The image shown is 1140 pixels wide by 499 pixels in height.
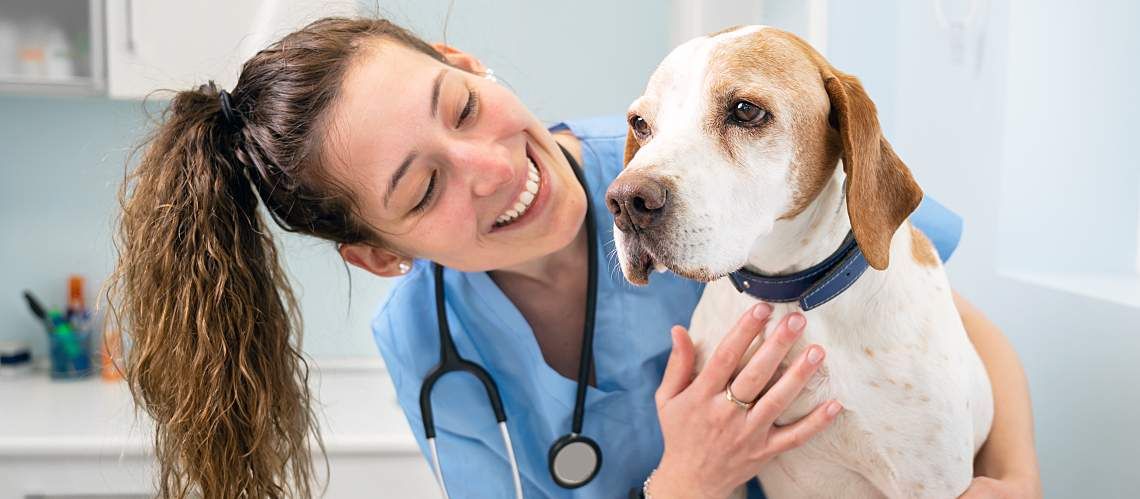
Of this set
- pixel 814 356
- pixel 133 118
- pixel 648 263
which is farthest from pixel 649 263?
pixel 133 118

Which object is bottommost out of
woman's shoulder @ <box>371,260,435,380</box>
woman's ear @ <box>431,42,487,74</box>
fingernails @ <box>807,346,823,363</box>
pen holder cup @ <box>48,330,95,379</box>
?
pen holder cup @ <box>48,330,95,379</box>

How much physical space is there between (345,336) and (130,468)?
747 mm

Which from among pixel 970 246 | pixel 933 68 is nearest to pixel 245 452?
pixel 970 246

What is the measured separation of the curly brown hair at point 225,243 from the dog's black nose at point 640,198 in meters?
0.44

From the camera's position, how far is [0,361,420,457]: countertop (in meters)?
1.90

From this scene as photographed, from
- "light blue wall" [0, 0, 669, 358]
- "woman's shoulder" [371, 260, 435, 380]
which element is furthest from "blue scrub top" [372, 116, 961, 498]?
"light blue wall" [0, 0, 669, 358]

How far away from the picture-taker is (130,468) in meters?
1.94

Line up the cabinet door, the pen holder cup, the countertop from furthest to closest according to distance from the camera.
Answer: the pen holder cup → the cabinet door → the countertop

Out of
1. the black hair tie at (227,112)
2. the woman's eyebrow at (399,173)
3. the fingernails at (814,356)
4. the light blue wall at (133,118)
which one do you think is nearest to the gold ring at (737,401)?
the fingernails at (814,356)

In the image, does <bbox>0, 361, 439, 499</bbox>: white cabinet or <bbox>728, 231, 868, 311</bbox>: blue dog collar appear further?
<bbox>0, 361, 439, 499</bbox>: white cabinet

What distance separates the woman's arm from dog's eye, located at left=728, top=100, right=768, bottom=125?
1.65 ft

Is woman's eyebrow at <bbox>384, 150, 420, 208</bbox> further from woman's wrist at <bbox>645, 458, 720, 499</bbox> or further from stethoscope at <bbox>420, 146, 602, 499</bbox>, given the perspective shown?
woman's wrist at <bbox>645, 458, 720, 499</bbox>

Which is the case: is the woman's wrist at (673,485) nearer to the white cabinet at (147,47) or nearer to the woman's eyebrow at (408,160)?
the woman's eyebrow at (408,160)

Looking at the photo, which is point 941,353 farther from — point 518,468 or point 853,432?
point 518,468
